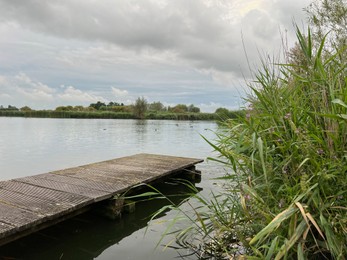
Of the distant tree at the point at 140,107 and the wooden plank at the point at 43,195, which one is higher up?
the distant tree at the point at 140,107

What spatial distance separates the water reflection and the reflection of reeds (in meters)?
0.78

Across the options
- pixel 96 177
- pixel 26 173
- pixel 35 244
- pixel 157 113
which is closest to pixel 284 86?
pixel 35 244

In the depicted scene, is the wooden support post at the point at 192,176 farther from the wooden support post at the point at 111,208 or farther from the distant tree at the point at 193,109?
the distant tree at the point at 193,109

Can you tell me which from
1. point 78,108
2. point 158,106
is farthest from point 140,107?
point 78,108

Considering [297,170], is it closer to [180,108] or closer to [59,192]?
[59,192]

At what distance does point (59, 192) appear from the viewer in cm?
457

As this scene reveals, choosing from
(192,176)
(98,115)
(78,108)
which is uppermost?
(78,108)

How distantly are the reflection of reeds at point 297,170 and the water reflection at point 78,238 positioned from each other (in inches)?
30.9

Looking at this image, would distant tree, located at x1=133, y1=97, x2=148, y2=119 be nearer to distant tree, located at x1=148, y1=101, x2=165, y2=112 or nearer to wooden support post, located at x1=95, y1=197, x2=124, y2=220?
distant tree, located at x1=148, y1=101, x2=165, y2=112

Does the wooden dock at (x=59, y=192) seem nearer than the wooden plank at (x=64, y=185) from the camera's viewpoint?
Yes

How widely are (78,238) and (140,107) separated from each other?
53380 mm

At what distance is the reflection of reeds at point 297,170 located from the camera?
79.1 inches

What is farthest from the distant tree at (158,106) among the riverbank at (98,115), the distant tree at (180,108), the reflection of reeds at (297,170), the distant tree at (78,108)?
the reflection of reeds at (297,170)

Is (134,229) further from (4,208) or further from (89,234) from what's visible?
(4,208)
